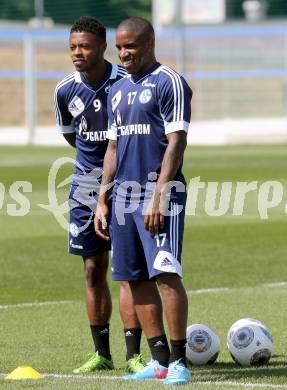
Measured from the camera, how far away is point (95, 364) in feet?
27.5

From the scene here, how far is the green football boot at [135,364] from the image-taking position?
8086 mm

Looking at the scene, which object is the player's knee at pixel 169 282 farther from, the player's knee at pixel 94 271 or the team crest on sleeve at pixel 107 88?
the team crest on sleeve at pixel 107 88

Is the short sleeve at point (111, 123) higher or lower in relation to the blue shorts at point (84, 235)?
higher

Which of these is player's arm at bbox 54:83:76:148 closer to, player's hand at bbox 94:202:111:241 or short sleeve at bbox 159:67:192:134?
player's hand at bbox 94:202:111:241

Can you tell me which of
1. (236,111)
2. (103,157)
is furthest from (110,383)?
(236,111)

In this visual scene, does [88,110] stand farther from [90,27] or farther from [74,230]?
[74,230]

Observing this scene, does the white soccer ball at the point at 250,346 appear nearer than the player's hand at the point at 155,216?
No

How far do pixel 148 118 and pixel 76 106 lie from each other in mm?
1050

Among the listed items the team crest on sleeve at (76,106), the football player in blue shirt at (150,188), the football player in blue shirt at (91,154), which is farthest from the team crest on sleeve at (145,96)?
the team crest on sleeve at (76,106)

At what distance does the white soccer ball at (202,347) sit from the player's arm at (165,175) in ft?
3.62

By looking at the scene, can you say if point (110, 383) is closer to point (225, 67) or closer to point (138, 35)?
point (138, 35)

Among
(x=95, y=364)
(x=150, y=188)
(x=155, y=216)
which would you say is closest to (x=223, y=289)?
(x=95, y=364)

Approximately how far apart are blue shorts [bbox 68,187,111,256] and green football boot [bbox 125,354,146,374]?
850 millimetres

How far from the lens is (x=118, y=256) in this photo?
800 cm
